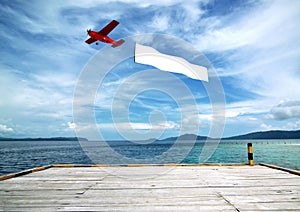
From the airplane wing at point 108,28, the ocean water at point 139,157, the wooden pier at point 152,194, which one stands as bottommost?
the ocean water at point 139,157

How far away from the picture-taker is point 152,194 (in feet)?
13.2

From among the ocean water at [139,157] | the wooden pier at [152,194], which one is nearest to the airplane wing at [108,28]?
the wooden pier at [152,194]

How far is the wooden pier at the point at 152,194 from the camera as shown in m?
3.32

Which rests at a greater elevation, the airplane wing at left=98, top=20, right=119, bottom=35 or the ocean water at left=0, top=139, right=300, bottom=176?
the airplane wing at left=98, top=20, right=119, bottom=35

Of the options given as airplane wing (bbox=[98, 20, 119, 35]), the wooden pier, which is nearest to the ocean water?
airplane wing (bbox=[98, 20, 119, 35])

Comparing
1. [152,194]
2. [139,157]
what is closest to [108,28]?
[152,194]

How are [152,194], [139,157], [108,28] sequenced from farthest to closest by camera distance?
1. [139,157]
2. [108,28]
3. [152,194]

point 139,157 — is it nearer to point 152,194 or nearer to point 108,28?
point 108,28

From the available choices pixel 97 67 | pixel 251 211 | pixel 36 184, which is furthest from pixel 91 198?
pixel 97 67

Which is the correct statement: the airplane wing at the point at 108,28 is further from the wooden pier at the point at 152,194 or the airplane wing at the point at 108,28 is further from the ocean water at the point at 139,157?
the ocean water at the point at 139,157

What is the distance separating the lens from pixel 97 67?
7.37 m

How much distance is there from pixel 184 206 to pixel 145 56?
264 cm

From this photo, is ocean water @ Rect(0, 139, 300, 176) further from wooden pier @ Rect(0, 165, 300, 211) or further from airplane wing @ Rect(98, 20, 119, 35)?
wooden pier @ Rect(0, 165, 300, 211)

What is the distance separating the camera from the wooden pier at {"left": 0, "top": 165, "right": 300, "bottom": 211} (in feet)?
10.9
